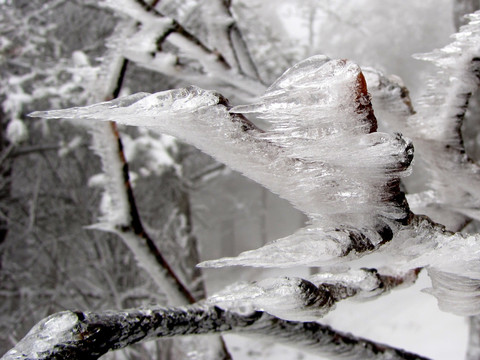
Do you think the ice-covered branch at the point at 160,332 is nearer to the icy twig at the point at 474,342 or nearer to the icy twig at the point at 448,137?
the icy twig at the point at 448,137

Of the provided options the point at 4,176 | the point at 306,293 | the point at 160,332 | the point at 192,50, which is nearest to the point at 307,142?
the point at 306,293

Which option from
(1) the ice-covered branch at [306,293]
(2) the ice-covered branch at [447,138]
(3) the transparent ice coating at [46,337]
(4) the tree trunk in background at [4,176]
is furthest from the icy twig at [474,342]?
(4) the tree trunk in background at [4,176]

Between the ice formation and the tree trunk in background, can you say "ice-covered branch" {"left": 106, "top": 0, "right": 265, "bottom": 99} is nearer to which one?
the ice formation

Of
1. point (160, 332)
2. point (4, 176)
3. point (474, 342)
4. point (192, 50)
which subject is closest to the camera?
point (160, 332)

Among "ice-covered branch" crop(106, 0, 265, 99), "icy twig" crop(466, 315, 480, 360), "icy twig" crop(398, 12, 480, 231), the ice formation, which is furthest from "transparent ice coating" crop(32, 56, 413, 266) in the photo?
"icy twig" crop(466, 315, 480, 360)

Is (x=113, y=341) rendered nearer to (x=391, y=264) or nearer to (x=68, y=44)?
(x=391, y=264)

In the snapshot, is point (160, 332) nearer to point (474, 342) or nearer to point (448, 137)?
point (448, 137)

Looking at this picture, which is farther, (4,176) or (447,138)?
(4,176)

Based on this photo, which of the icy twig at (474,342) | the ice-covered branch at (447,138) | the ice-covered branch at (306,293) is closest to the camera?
the ice-covered branch at (306,293)

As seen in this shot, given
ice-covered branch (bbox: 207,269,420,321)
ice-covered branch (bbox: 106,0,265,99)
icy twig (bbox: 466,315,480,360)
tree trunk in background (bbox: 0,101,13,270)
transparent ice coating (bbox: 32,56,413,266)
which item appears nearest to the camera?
transparent ice coating (bbox: 32,56,413,266)
